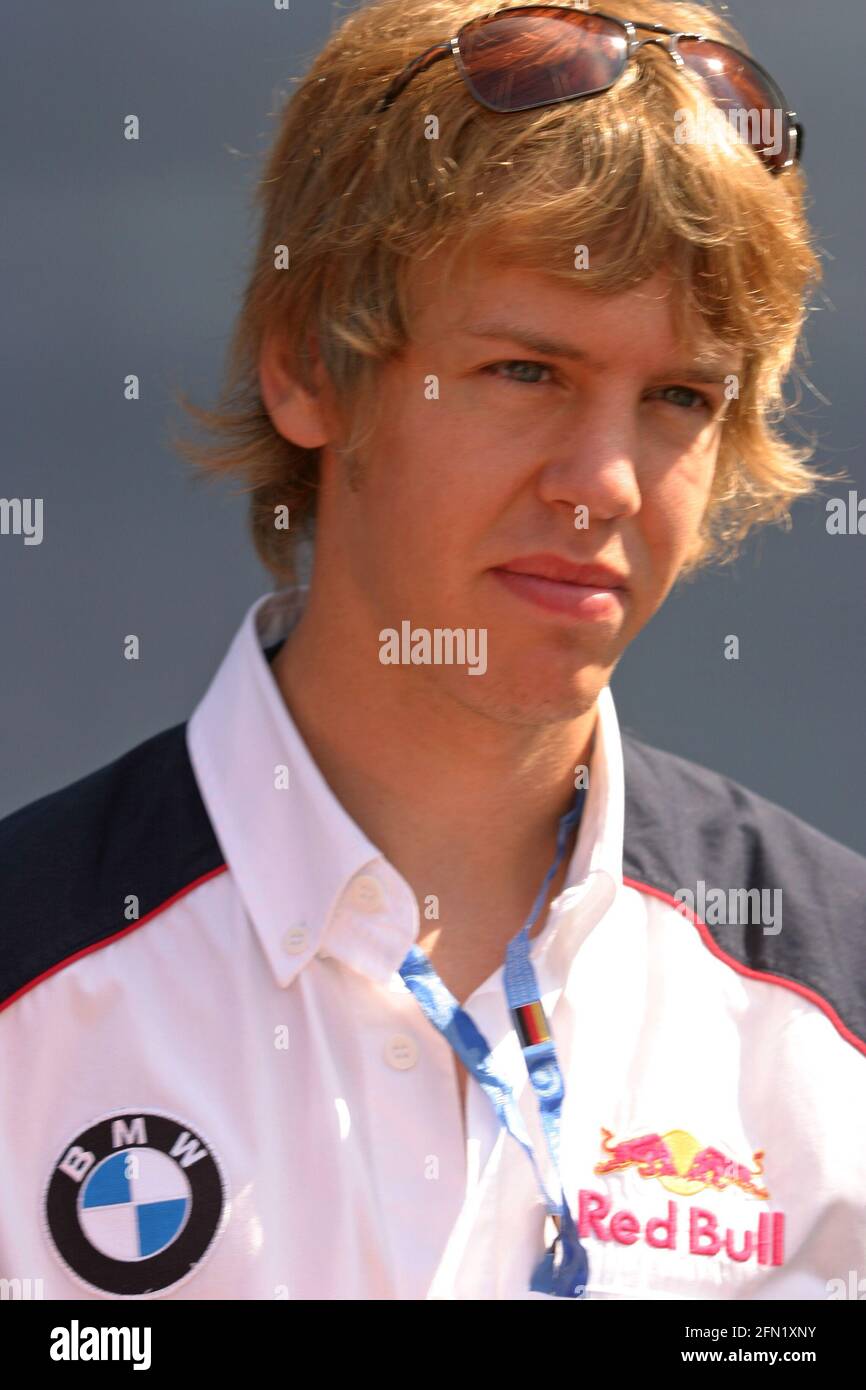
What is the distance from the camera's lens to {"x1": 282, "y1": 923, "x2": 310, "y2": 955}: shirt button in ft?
5.62

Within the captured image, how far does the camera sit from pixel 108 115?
2.52 metres

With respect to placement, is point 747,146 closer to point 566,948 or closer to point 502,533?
point 502,533

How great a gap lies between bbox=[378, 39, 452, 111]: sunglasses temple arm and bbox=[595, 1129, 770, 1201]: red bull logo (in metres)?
1.11

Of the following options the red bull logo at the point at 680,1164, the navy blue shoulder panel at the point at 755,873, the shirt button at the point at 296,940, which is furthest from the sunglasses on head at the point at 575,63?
the red bull logo at the point at 680,1164

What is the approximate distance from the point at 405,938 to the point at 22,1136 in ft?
1.35

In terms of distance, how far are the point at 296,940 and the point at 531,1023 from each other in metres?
0.25

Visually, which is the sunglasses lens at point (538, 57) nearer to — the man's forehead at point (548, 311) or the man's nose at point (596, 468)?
the man's forehead at point (548, 311)

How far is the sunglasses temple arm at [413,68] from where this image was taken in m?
1.84

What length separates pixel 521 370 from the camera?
1.78 meters
